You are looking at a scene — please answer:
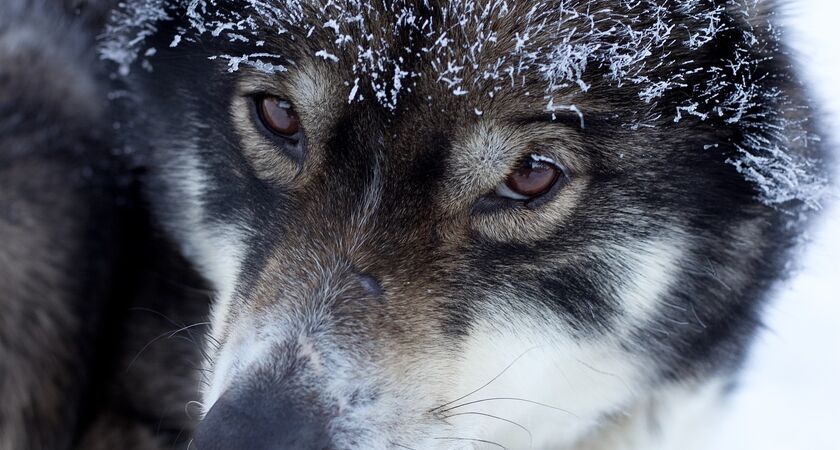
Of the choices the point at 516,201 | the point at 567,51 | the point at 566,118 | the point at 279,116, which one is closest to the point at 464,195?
the point at 516,201

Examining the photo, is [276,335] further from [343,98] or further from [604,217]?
[604,217]

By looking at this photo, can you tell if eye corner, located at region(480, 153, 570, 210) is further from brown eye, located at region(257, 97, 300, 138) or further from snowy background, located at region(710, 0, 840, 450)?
snowy background, located at region(710, 0, 840, 450)

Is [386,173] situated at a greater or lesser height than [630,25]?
lesser

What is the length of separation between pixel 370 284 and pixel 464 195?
0.95 feet

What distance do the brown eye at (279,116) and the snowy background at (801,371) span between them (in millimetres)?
1442

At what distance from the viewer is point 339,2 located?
75.7 inches

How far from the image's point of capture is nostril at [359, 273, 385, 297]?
6.37 ft

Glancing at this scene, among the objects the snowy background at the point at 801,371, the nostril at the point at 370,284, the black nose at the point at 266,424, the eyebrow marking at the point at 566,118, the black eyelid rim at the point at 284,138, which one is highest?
the snowy background at the point at 801,371

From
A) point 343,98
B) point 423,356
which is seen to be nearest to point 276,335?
point 423,356

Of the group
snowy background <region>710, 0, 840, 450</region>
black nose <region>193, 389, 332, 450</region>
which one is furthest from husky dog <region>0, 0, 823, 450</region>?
snowy background <region>710, 0, 840, 450</region>

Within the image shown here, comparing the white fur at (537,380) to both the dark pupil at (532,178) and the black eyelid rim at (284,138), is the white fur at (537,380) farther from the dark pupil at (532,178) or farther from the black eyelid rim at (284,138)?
the black eyelid rim at (284,138)

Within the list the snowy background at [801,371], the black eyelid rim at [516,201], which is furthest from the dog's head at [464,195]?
the snowy background at [801,371]

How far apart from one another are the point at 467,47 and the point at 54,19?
156cm

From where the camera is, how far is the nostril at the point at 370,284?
76.5 inches
